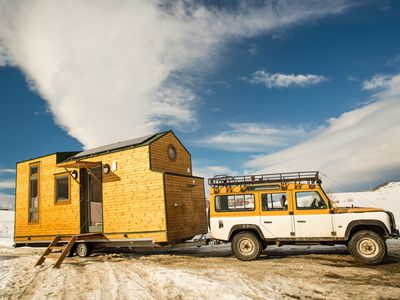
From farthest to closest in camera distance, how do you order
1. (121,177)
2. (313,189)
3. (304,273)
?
(121,177)
(313,189)
(304,273)

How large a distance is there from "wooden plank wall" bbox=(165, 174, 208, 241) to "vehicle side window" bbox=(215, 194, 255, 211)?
197 cm

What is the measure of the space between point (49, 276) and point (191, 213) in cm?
587

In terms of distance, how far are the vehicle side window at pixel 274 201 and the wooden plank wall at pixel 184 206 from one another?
11.7 ft

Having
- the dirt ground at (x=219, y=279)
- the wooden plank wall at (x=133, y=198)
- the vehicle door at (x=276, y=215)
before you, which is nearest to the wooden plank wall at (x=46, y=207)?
the wooden plank wall at (x=133, y=198)

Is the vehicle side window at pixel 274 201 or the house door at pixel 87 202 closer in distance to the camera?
the vehicle side window at pixel 274 201

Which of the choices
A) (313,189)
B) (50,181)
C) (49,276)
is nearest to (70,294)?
(49,276)

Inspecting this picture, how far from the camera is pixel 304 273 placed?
7703 millimetres

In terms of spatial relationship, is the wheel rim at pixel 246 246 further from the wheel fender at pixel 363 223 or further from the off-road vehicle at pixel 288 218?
the wheel fender at pixel 363 223

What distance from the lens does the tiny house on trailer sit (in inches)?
459

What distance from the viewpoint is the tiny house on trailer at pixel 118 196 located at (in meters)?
11.6

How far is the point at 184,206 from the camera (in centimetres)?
1253

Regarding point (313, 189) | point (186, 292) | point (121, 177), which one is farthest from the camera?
point (121, 177)

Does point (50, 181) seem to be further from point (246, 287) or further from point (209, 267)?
point (246, 287)

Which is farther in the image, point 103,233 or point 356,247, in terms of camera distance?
point 103,233
